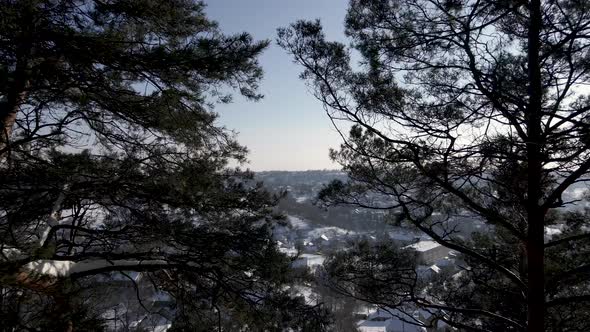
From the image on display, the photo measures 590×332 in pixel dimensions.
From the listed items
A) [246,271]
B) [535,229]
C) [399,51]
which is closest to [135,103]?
[246,271]

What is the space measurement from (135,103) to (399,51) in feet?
9.39

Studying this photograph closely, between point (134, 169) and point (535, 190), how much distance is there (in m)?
4.08

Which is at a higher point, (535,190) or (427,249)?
(535,190)

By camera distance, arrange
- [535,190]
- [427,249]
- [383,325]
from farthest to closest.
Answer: [383,325] → [427,249] → [535,190]

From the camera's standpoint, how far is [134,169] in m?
4.21

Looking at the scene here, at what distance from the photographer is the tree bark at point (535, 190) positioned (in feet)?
11.2

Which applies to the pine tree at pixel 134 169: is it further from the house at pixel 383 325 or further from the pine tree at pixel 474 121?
the house at pixel 383 325

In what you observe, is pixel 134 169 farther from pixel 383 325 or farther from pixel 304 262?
pixel 383 325

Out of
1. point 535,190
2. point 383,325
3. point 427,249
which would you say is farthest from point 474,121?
point 383,325

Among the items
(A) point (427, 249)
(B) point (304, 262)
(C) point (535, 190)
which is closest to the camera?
(C) point (535, 190)

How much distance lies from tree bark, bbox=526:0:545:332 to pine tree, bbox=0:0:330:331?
2.42 metres

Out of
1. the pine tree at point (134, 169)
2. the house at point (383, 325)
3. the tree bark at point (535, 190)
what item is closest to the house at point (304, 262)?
the pine tree at point (134, 169)

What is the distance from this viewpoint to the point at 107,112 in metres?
3.87

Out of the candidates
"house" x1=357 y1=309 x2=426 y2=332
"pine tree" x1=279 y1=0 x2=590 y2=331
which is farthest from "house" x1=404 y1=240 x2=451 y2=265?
"house" x1=357 y1=309 x2=426 y2=332
